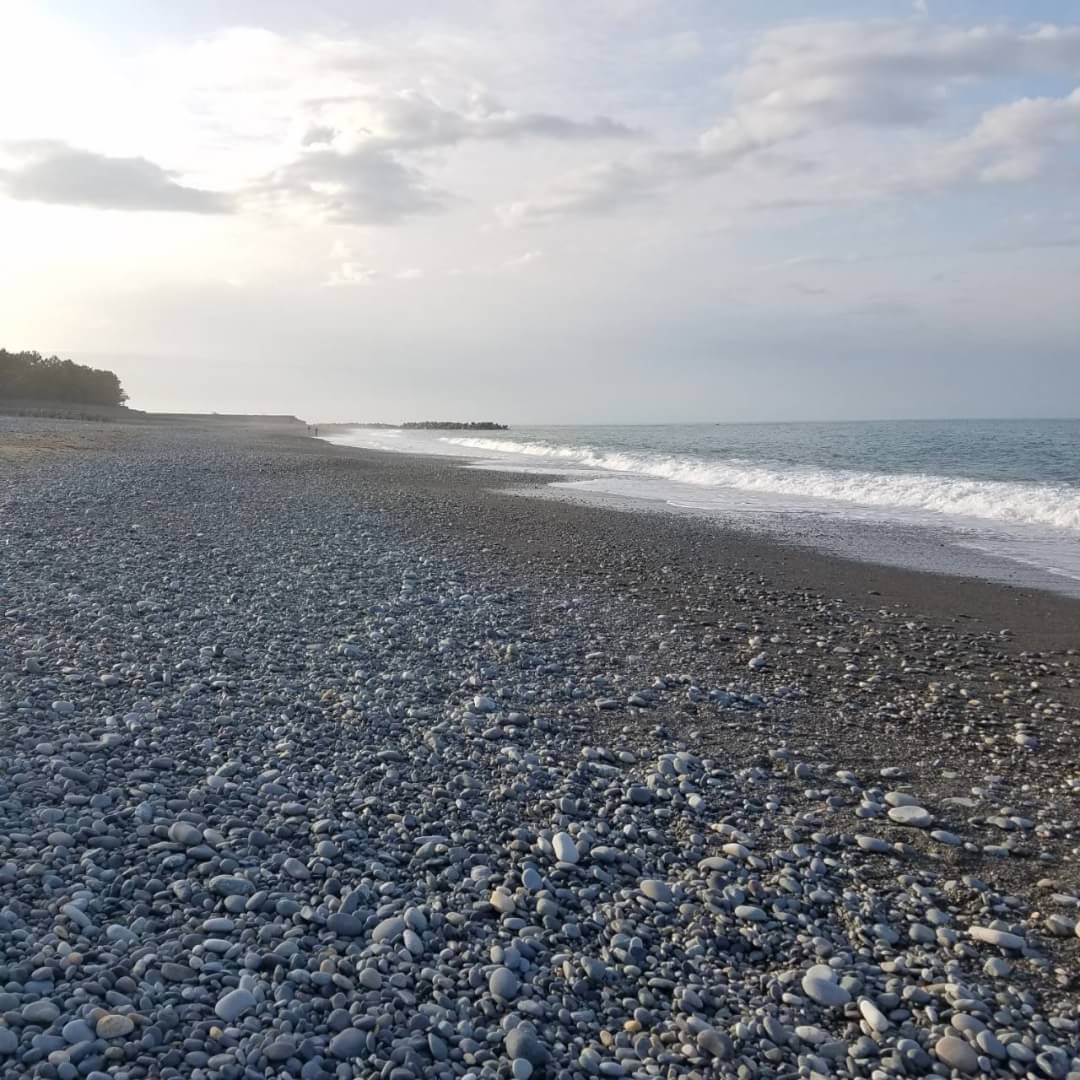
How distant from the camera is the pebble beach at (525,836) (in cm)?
356

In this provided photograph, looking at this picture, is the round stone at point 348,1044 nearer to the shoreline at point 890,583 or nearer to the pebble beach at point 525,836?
the pebble beach at point 525,836

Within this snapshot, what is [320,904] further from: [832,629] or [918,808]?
[832,629]

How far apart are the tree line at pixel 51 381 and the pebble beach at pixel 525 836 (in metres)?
79.9

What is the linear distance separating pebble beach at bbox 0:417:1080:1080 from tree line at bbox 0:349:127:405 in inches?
3145

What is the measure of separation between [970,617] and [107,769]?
10.0 metres

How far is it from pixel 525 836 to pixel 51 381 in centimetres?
9038

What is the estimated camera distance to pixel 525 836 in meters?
5.20

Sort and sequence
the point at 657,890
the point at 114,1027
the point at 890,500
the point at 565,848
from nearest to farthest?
1. the point at 114,1027
2. the point at 657,890
3. the point at 565,848
4. the point at 890,500

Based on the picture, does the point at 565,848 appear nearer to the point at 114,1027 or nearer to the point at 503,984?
the point at 503,984

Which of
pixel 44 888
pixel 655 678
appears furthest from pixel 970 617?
pixel 44 888

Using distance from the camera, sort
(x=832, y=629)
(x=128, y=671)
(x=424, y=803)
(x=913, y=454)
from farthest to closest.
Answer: (x=913, y=454) < (x=832, y=629) < (x=128, y=671) < (x=424, y=803)

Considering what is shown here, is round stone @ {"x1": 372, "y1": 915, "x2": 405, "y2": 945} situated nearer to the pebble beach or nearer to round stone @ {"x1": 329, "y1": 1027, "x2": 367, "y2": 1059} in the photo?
the pebble beach

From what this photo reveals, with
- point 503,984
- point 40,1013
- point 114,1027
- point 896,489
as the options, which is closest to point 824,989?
point 503,984

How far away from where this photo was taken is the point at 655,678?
8.49 meters
